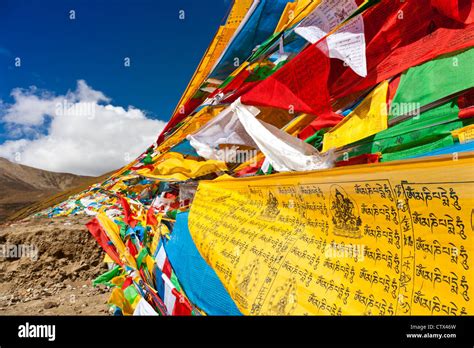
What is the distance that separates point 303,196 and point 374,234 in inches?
17.1

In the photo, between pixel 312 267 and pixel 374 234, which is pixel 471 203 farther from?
pixel 312 267

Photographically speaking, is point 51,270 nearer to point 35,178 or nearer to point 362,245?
point 362,245

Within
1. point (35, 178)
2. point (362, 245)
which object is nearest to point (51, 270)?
point (362, 245)

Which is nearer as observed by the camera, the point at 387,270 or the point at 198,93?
the point at 387,270

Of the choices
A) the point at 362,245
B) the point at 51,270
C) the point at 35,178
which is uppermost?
the point at 35,178

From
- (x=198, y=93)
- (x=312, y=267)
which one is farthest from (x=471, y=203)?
(x=198, y=93)

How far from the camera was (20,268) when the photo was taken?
5680 millimetres

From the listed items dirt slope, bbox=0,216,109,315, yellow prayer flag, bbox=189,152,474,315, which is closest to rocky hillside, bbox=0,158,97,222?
dirt slope, bbox=0,216,109,315

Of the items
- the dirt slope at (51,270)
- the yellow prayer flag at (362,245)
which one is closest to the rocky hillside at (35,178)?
the dirt slope at (51,270)

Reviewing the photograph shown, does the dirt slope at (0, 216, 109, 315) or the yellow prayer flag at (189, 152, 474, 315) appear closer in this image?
the yellow prayer flag at (189, 152, 474, 315)

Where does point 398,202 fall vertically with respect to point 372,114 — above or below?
below

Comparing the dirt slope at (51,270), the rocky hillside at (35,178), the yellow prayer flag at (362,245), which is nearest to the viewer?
the yellow prayer flag at (362,245)

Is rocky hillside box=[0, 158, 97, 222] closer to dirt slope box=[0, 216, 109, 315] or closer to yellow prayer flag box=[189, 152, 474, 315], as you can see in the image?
dirt slope box=[0, 216, 109, 315]

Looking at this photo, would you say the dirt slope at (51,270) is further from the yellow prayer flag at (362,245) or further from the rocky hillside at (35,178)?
the rocky hillside at (35,178)
